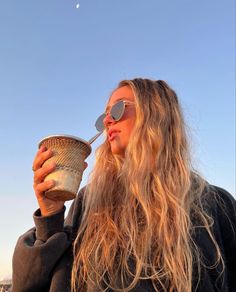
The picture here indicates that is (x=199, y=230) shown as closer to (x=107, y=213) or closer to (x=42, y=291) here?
(x=107, y=213)

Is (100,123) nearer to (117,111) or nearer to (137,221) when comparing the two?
(117,111)

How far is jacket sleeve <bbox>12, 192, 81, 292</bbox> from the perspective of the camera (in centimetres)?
269

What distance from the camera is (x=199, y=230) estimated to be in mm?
3023

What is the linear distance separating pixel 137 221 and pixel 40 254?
0.76 meters

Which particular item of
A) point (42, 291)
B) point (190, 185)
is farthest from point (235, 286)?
point (42, 291)

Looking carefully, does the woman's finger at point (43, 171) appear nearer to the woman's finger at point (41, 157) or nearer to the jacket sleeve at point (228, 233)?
the woman's finger at point (41, 157)

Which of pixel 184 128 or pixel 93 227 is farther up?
pixel 184 128

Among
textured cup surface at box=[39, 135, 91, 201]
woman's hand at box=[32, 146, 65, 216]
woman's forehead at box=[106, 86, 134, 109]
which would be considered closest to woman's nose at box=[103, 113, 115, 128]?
woman's forehead at box=[106, 86, 134, 109]

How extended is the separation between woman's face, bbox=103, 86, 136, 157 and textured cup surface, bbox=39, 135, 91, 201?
549 mm

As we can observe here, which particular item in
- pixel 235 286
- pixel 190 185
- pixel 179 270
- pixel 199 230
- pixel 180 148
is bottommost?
pixel 235 286

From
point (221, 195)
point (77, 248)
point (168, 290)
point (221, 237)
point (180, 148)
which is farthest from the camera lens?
point (180, 148)

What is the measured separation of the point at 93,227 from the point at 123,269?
48 cm

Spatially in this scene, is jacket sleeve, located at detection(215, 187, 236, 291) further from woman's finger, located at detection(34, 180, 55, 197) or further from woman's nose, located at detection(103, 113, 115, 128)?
woman's finger, located at detection(34, 180, 55, 197)

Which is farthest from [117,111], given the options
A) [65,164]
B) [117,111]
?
[65,164]
